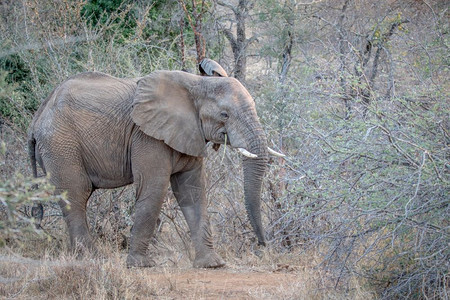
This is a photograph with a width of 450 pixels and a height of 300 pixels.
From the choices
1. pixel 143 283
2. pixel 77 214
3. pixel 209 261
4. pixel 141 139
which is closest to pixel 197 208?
pixel 209 261

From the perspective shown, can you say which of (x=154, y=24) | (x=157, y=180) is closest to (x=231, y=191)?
(x=157, y=180)

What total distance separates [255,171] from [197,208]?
1.04m

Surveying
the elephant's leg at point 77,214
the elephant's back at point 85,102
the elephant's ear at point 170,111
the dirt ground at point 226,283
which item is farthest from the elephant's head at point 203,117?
the elephant's leg at point 77,214

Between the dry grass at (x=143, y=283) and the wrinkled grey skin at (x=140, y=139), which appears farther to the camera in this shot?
the wrinkled grey skin at (x=140, y=139)

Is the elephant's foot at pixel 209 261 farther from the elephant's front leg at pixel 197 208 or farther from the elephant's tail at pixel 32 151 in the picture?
the elephant's tail at pixel 32 151

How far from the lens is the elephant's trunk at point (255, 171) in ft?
23.4

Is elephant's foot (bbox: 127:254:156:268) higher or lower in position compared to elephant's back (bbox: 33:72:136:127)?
lower

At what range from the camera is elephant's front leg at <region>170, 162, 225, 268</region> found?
25.6 ft

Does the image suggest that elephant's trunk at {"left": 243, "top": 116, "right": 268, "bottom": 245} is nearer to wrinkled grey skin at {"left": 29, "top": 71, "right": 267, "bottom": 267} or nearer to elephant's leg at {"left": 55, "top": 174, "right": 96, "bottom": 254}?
wrinkled grey skin at {"left": 29, "top": 71, "right": 267, "bottom": 267}

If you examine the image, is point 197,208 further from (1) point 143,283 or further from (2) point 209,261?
(1) point 143,283

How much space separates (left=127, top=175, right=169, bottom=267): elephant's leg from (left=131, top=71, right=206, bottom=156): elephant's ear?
413mm

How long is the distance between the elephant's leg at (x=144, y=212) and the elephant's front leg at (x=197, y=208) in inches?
13.2

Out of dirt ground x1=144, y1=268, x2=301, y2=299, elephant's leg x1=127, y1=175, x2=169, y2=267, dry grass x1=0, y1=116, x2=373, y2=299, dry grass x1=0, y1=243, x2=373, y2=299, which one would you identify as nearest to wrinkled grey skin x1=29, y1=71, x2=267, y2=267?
elephant's leg x1=127, y1=175, x2=169, y2=267

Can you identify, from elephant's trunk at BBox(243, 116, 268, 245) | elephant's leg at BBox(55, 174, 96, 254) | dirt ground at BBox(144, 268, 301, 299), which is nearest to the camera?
dirt ground at BBox(144, 268, 301, 299)
